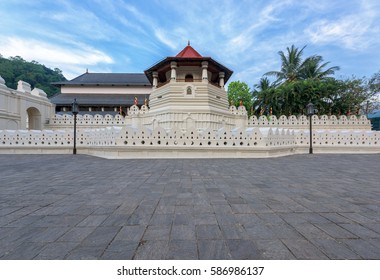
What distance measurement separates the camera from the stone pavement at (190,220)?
6.82 ft

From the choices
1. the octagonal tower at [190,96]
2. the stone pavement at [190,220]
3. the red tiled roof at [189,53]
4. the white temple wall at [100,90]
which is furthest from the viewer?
the white temple wall at [100,90]

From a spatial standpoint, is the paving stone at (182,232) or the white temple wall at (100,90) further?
the white temple wall at (100,90)

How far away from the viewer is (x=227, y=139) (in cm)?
1073

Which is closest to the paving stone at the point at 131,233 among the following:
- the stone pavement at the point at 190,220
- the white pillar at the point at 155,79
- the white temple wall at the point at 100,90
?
the stone pavement at the point at 190,220

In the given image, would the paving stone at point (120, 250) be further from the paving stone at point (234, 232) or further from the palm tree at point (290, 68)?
the palm tree at point (290, 68)

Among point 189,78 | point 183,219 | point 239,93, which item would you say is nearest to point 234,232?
point 183,219

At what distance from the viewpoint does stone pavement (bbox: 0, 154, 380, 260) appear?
2078 mm

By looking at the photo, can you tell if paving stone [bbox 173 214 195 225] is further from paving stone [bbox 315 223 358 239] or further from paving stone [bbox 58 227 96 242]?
paving stone [bbox 315 223 358 239]

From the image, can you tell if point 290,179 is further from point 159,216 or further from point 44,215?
point 44,215

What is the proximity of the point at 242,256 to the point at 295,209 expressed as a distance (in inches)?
70.3

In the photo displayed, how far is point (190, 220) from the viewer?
2824 mm

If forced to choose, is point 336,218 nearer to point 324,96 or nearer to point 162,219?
point 162,219

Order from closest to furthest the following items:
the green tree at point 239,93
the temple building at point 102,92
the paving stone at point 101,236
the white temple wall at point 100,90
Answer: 1. the paving stone at point 101,236
2. the temple building at point 102,92
3. the white temple wall at point 100,90
4. the green tree at point 239,93

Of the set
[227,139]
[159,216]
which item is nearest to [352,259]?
[159,216]
